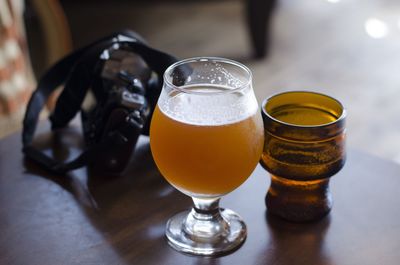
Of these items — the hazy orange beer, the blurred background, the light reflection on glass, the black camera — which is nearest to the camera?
the hazy orange beer

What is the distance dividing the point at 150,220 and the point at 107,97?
19 cm

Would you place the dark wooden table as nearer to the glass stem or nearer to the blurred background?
the glass stem

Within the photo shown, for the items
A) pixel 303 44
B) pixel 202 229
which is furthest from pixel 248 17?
pixel 202 229

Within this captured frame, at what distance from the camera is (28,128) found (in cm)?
86

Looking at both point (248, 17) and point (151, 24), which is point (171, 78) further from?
point (151, 24)

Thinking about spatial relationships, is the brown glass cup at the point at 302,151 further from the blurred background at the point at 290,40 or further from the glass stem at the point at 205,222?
the blurred background at the point at 290,40

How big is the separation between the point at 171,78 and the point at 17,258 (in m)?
0.25

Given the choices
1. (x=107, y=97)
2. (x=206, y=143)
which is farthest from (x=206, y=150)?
(x=107, y=97)

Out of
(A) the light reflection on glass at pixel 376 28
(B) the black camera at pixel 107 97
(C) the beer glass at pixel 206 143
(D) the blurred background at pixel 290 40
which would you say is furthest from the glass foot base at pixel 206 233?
(A) the light reflection on glass at pixel 376 28

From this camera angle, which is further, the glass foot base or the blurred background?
the blurred background

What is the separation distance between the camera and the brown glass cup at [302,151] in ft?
2.26

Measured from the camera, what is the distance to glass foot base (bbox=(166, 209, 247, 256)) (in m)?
0.68

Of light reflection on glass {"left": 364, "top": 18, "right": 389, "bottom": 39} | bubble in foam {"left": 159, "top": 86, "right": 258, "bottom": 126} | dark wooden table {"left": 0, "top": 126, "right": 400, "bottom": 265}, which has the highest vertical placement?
bubble in foam {"left": 159, "top": 86, "right": 258, "bottom": 126}

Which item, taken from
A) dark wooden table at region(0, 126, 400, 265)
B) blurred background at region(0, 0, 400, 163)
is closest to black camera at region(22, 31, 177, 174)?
dark wooden table at region(0, 126, 400, 265)
